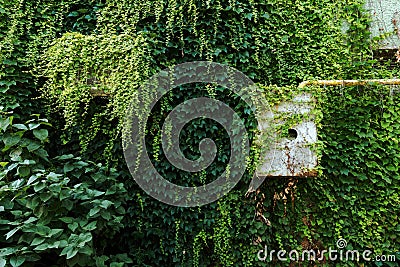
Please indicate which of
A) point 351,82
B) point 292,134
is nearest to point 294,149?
point 292,134

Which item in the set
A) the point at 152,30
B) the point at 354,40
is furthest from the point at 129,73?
the point at 354,40

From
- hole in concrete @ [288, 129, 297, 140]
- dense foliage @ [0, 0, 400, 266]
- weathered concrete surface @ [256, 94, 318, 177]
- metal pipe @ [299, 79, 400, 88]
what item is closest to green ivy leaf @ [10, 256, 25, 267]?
dense foliage @ [0, 0, 400, 266]

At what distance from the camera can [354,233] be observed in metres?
2.95

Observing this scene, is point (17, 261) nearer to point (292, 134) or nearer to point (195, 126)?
point (195, 126)

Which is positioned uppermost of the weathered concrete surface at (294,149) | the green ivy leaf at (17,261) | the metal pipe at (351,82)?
the metal pipe at (351,82)

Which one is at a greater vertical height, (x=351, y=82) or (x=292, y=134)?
(x=351, y=82)

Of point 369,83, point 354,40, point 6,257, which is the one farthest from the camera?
point 354,40

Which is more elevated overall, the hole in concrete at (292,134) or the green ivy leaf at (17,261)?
the hole in concrete at (292,134)

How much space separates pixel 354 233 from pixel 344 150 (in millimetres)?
652

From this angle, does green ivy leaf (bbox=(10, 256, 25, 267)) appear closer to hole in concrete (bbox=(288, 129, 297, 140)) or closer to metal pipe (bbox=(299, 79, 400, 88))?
hole in concrete (bbox=(288, 129, 297, 140))

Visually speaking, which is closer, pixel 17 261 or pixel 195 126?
pixel 17 261

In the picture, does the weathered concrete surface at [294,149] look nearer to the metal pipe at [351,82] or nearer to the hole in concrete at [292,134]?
the hole in concrete at [292,134]

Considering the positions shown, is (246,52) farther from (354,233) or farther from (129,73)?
(354,233)

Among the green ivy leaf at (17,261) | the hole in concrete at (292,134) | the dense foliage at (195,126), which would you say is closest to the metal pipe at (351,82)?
the dense foliage at (195,126)
